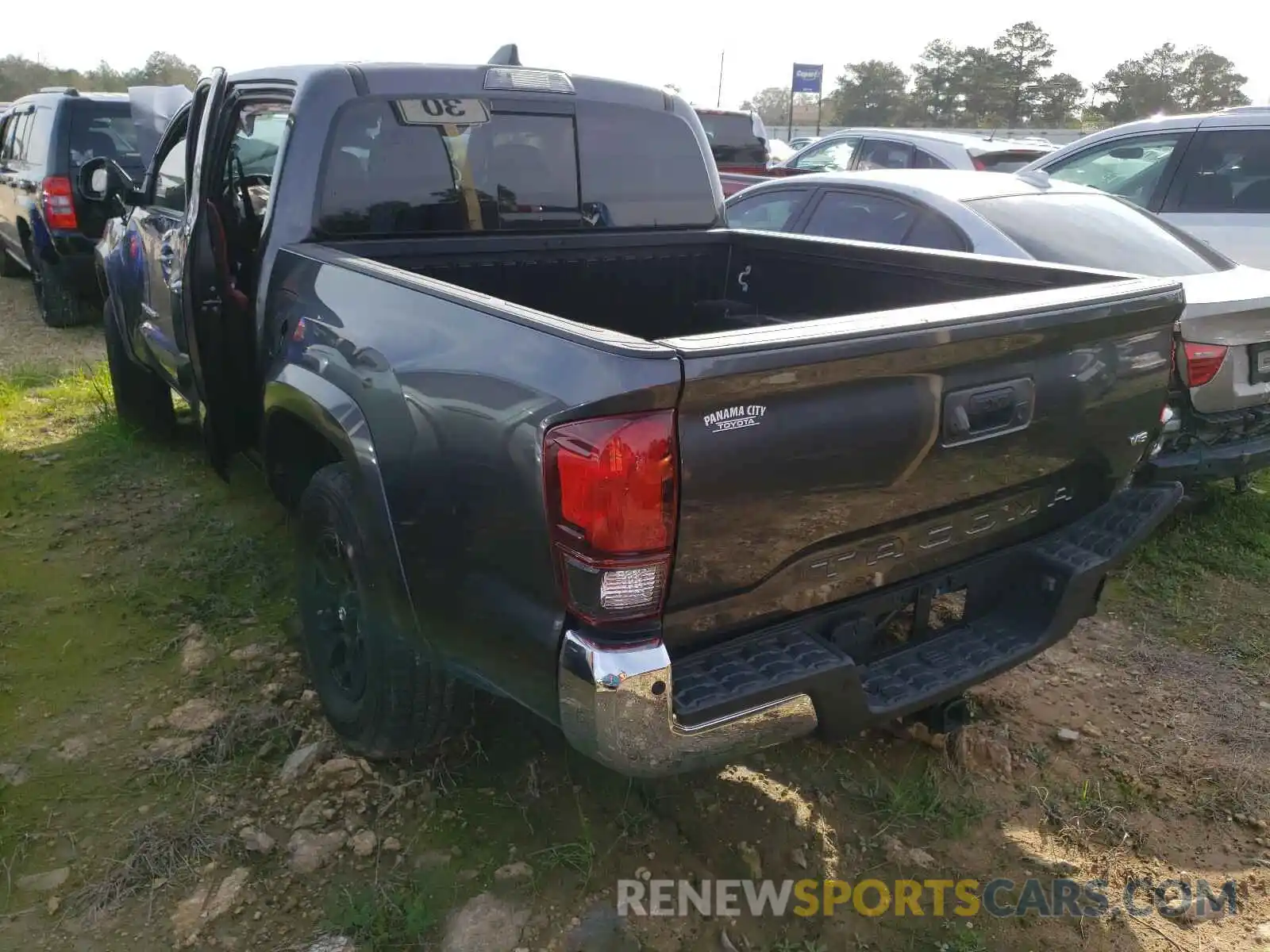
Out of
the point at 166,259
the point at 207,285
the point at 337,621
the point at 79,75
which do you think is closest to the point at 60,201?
the point at 166,259

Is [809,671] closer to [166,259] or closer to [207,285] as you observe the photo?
[207,285]

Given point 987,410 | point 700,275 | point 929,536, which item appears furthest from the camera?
point 700,275

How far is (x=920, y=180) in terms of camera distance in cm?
538

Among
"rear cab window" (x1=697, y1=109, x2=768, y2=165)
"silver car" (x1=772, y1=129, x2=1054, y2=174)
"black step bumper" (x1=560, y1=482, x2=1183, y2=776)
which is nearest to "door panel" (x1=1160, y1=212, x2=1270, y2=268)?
"silver car" (x1=772, y1=129, x2=1054, y2=174)

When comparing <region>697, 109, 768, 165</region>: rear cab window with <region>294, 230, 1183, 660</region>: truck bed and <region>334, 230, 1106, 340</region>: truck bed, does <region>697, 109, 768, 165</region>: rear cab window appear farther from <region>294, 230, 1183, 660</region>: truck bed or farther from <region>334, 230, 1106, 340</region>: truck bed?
<region>294, 230, 1183, 660</region>: truck bed

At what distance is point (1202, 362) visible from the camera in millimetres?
4109

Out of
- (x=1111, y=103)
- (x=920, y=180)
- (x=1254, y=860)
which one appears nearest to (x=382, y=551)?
(x=1254, y=860)

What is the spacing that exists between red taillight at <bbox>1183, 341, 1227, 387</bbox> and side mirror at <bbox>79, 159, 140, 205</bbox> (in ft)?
16.1

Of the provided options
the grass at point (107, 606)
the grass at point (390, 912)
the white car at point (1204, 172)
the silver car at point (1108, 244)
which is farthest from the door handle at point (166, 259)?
the white car at point (1204, 172)

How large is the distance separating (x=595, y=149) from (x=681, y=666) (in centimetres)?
239

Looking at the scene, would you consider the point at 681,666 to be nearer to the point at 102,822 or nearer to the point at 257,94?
the point at 102,822

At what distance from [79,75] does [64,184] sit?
49591 mm

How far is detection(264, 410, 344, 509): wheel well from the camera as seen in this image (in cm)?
312

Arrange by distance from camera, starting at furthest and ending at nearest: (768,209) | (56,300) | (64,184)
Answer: (56,300)
(64,184)
(768,209)
